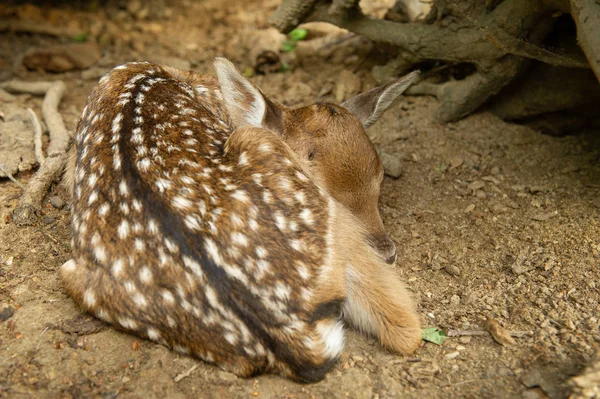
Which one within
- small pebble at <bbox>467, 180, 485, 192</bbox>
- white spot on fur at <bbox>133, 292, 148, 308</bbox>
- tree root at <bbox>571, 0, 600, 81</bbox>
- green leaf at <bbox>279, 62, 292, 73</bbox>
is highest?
tree root at <bbox>571, 0, 600, 81</bbox>

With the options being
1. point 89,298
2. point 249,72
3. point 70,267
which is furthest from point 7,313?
point 249,72

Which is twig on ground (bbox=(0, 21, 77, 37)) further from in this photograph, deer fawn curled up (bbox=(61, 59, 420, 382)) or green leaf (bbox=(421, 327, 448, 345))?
green leaf (bbox=(421, 327, 448, 345))

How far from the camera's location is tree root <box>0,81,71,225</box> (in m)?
3.76

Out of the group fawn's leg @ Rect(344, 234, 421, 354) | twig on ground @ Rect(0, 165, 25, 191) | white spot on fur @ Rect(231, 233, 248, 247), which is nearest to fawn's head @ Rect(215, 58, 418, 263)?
fawn's leg @ Rect(344, 234, 421, 354)

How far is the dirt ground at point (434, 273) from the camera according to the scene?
Result: 2.76 m

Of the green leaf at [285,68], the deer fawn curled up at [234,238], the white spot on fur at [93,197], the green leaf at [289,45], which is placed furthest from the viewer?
the green leaf at [289,45]

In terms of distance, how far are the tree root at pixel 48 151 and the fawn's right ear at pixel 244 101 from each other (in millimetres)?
1418

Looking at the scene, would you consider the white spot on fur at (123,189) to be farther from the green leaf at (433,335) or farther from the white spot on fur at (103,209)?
the green leaf at (433,335)

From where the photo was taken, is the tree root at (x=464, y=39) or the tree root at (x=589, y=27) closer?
the tree root at (x=589, y=27)

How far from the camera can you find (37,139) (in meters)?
4.38

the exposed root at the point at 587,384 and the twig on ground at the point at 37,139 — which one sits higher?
the exposed root at the point at 587,384

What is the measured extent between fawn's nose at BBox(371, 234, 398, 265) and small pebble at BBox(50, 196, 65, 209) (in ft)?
6.86

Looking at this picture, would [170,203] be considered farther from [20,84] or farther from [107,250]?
[20,84]

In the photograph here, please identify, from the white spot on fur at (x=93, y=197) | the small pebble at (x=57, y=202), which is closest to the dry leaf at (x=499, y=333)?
the white spot on fur at (x=93, y=197)
